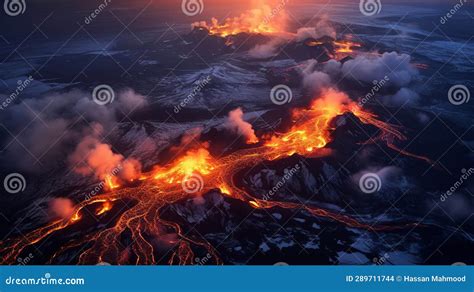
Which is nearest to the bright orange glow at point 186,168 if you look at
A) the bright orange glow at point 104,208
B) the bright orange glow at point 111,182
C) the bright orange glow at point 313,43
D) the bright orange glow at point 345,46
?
the bright orange glow at point 111,182

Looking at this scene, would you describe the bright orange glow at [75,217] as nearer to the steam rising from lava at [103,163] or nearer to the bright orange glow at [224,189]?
the steam rising from lava at [103,163]

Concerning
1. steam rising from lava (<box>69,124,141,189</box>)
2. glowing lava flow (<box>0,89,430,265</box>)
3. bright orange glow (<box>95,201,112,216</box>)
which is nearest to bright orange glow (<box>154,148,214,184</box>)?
glowing lava flow (<box>0,89,430,265</box>)

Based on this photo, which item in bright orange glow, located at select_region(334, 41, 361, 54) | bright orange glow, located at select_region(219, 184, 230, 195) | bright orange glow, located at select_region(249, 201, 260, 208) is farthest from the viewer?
bright orange glow, located at select_region(334, 41, 361, 54)

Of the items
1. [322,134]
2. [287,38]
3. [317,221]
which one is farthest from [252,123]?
[287,38]

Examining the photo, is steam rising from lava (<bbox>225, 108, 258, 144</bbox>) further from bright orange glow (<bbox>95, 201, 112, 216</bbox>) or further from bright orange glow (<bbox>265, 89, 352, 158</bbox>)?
bright orange glow (<bbox>95, 201, 112, 216</bbox>)

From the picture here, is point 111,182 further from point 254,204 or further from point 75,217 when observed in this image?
point 254,204

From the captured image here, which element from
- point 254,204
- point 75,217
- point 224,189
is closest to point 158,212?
point 224,189
